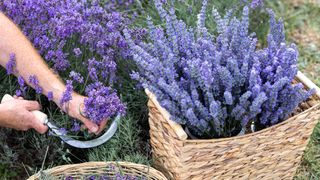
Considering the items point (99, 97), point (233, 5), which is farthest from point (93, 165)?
point (233, 5)

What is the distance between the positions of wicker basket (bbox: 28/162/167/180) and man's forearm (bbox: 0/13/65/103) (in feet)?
0.90

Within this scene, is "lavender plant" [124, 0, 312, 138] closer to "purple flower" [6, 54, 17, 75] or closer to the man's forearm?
the man's forearm

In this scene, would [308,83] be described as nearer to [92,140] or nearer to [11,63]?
[92,140]

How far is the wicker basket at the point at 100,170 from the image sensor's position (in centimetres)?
216

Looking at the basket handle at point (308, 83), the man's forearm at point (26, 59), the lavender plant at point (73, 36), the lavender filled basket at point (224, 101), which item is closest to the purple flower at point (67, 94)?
the lavender plant at point (73, 36)

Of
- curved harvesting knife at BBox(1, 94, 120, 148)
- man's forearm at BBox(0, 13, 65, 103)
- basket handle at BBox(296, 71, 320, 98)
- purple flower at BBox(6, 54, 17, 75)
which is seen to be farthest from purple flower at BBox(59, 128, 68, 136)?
basket handle at BBox(296, 71, 320, 98)

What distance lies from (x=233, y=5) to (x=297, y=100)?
1.15m

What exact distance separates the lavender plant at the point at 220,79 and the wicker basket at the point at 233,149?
6cm

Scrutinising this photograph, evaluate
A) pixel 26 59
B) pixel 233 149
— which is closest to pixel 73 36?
pixel 26 59

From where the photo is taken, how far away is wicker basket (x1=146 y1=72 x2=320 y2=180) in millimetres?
1976

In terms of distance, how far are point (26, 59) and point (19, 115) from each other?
0.25 metres

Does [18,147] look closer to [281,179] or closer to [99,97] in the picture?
[99,97]

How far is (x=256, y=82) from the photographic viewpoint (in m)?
1.93

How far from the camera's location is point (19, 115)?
2.10 m
